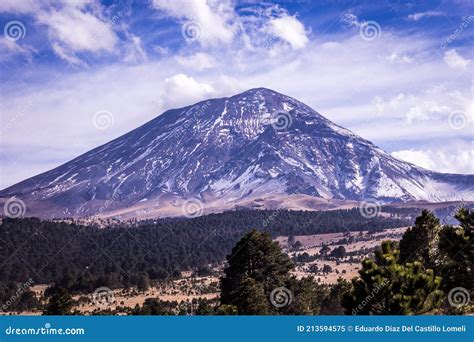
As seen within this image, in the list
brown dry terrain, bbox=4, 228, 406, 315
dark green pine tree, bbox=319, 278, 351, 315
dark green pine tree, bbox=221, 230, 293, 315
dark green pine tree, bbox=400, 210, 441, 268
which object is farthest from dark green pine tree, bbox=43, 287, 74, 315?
dark green pine tree, bbox=400, 210, 441, 268

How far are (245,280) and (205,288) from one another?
50.6 metres

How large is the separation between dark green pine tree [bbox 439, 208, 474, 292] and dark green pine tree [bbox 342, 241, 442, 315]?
6.10m

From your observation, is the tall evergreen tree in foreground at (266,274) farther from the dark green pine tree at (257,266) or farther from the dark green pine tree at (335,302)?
the dark green pine tree at (335,302)

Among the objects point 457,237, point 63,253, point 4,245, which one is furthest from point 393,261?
point 4,245

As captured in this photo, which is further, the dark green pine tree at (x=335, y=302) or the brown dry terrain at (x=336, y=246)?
the brown dry terrain at (x=336, y=246)

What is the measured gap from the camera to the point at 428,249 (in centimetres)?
3869

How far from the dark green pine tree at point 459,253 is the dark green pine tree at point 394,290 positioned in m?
6.10

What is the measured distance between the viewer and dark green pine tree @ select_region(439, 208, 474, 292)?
3422 cm

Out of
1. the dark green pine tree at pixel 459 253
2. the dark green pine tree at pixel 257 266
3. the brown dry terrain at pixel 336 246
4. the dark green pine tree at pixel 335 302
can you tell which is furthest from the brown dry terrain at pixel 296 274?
the dark green pine tree at pixel 459 253

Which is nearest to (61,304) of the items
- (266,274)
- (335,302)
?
(266,274)

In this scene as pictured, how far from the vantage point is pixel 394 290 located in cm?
2830

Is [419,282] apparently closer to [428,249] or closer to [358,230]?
[428,249]

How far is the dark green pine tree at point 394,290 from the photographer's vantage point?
2797cm

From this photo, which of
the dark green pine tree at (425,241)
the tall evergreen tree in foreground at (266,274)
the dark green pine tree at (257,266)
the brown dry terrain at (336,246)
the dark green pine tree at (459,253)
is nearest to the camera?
the dark green pine tree at (459,253)
